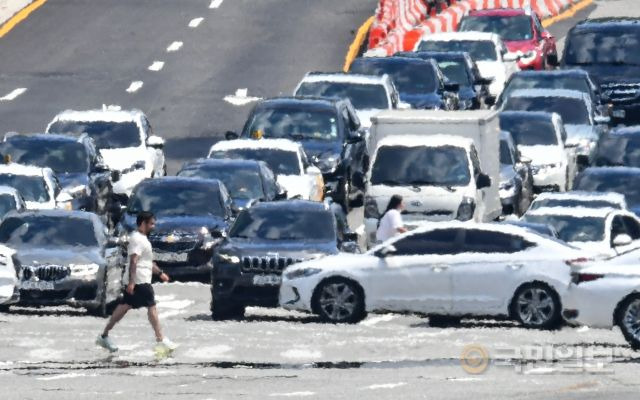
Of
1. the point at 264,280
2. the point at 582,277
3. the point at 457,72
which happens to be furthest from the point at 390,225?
the point at 457,72

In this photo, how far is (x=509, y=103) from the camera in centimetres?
4556

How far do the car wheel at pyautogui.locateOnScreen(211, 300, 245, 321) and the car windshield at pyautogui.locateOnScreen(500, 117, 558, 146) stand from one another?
43.9ft

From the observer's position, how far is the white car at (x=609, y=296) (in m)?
25.6

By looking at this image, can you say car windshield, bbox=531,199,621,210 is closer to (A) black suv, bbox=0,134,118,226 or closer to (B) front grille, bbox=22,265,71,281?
(A) black suv, bbox=0,134,118,226

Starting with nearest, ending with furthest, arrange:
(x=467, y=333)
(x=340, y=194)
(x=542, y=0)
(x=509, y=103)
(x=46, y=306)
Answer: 1. (x=467, y=333)
2. (x=46, y=306)
3. (x=340, y=194)
4. (x=509, y=103)
5. (x=542, y=0)

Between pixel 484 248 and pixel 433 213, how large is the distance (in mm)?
6035

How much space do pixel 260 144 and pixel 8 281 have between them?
1124cm

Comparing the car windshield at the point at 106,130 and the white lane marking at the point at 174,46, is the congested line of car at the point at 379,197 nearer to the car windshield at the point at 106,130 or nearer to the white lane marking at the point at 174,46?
the car windshield at the point at 106,130

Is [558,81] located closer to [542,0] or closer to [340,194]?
[340,194]

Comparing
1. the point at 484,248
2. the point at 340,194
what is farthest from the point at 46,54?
the point at 484,248

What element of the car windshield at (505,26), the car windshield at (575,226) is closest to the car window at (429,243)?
the car windshield at (575,226)

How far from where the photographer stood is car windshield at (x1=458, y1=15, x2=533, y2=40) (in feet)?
183

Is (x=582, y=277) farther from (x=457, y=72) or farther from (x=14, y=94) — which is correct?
(x=14, y=94)

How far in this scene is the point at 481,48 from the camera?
53000 mm
